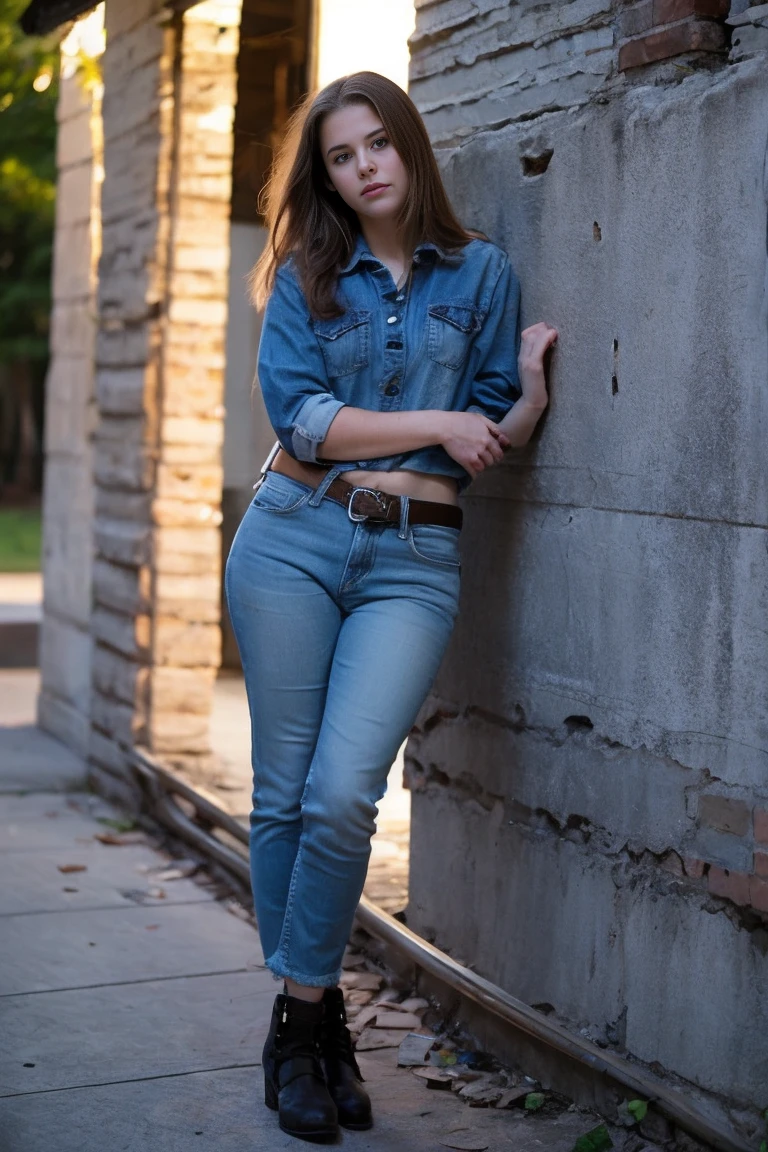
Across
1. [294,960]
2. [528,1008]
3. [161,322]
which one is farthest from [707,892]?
[161,322]

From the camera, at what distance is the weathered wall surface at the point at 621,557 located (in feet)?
9.55

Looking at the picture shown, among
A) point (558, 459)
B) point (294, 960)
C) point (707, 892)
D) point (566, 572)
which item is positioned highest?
point (558, 459)

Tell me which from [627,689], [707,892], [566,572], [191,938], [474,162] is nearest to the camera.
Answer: [707,892]

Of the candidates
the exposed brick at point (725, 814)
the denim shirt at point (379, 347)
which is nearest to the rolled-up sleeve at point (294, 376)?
the denim shirt at point (379, 347)

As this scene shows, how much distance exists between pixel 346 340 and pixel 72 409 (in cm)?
466

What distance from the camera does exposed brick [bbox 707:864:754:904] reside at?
9.56 feet

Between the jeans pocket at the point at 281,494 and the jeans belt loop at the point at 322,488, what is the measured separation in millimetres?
18

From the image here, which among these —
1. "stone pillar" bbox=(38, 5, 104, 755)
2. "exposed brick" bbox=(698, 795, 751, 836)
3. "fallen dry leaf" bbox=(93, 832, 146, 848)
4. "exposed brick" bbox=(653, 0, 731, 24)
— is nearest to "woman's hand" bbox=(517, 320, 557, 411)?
"exposed brick" bbox=(653, 0, 731, 24)

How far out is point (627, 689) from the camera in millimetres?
3262

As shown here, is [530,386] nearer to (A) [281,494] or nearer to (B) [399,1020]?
(A) [281,494]

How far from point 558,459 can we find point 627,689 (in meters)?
0.57

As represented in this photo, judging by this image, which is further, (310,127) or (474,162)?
(474,162)

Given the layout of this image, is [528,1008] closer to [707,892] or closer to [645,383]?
[707,892]

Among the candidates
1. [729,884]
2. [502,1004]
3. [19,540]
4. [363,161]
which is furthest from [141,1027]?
[19,540]
